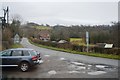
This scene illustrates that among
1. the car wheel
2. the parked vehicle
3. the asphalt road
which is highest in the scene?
the parked vehicle

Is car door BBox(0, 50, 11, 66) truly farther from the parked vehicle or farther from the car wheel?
the car wheel

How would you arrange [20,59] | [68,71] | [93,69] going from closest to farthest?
[20,59], [68,71], [93,69]

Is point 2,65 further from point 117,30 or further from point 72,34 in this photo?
point 72,34

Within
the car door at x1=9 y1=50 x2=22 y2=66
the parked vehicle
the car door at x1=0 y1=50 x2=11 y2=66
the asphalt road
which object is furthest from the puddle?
the car door at x1=0 y1=50 x2=11 y2=66

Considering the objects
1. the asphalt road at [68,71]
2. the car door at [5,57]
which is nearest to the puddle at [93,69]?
the asphalt road at [68,71]

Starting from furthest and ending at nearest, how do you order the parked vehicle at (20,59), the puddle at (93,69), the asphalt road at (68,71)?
1. the parked vehicle at (20,59)
2. the puddle at (93,69)
3. the asphalt road at (68,71)

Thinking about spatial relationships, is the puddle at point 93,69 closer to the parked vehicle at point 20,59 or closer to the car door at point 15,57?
the parked vehicle at point 20,59

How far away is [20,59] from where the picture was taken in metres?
14.3

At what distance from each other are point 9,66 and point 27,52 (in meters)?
1.55

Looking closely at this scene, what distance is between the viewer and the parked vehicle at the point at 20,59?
14.3 meters

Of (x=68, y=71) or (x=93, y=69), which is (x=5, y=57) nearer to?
(x=68, y=71)

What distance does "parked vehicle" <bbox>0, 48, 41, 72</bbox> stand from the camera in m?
14.3

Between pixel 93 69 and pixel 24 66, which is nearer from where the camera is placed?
pixel 24 66

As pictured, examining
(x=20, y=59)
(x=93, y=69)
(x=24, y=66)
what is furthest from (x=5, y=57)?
(x=93, y=69)
